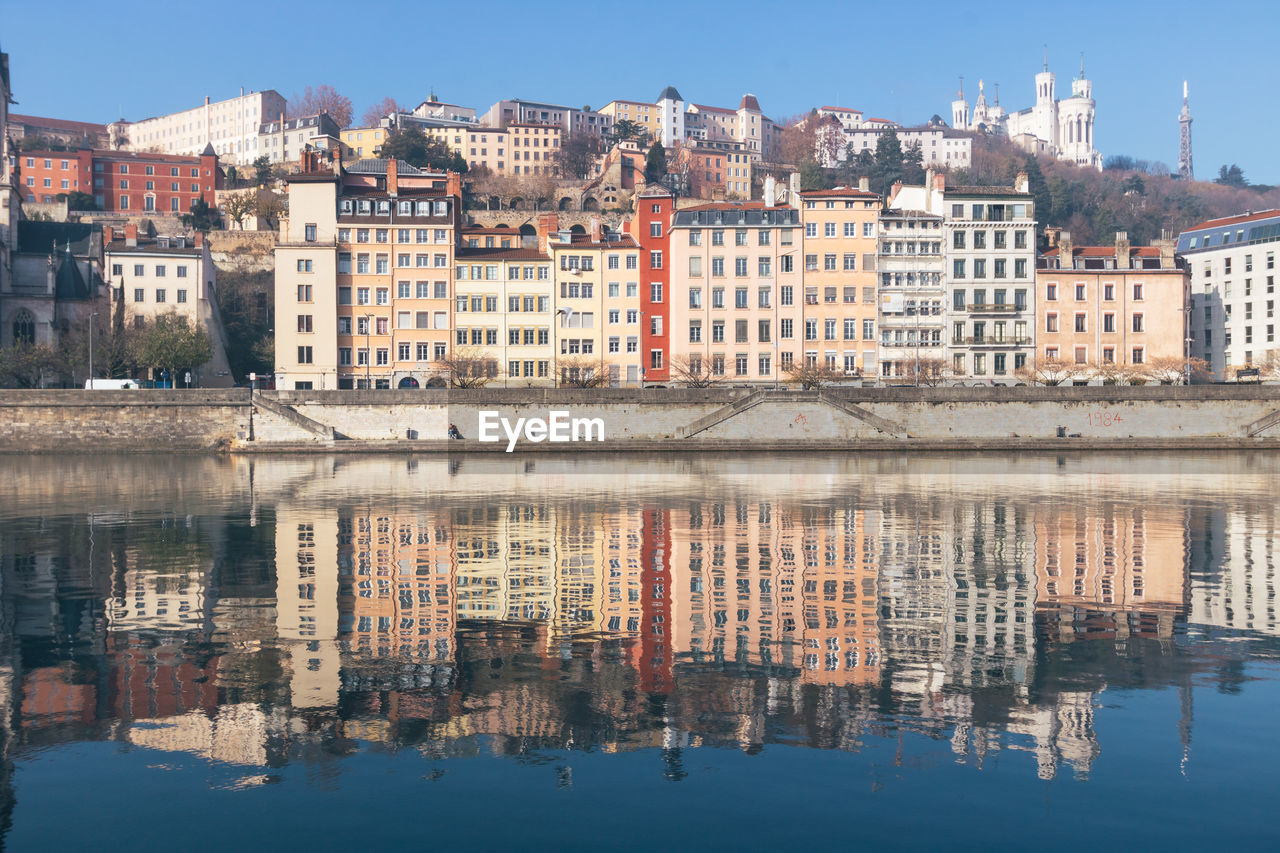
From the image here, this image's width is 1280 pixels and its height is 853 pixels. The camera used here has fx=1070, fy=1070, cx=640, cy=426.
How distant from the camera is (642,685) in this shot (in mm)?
14180

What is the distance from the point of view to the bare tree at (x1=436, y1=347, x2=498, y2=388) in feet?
233

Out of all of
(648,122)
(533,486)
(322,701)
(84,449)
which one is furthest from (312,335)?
(648,122)

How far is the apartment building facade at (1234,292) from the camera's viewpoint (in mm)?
83438

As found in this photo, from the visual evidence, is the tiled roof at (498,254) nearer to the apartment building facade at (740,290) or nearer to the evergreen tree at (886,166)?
the apartment building facade at (740,290)

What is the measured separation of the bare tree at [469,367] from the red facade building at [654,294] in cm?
1112

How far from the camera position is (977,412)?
63.2 meters

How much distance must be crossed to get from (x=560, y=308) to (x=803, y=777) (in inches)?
2606

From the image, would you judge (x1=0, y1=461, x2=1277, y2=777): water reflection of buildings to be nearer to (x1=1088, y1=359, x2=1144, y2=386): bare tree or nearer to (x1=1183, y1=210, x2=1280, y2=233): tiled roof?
(x1=1088, y1=359, x2=1144, y2=386): bare tree

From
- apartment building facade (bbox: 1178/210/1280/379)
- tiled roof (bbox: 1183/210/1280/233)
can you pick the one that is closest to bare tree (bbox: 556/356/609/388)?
apartment building facade (bbox: 1178/210/1280/379)

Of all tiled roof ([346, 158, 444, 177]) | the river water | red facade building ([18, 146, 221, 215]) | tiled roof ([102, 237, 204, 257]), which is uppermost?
red facade building ([18, 146, 221, 215])

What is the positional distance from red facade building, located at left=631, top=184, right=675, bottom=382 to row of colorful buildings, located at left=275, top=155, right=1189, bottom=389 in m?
0.10

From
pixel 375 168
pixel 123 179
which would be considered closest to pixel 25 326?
pixel 375 168

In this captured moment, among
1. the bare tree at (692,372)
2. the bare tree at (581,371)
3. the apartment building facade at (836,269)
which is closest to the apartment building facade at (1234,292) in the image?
the apartment building facade at (836,269)

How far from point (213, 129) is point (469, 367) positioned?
437 ft
